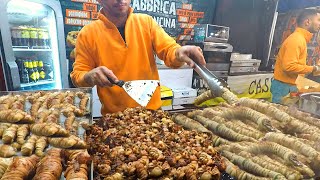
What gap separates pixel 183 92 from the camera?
4711mm

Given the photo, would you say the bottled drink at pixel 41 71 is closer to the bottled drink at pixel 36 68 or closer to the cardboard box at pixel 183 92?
the bottled drink at pixel 36 68

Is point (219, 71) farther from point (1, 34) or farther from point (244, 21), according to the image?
point (1, 34)

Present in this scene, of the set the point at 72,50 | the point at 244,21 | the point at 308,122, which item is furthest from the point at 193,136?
the point at 244,21

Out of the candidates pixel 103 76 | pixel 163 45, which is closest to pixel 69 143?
pixel 103 76

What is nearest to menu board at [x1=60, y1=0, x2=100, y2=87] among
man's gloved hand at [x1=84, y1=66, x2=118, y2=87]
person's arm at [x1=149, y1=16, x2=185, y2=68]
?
person's arm at [x1=149, y1=16, x2=185, y2=68]

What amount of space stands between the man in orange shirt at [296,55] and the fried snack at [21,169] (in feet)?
12.5

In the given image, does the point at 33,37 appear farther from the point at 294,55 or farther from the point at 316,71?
the point at 316,71

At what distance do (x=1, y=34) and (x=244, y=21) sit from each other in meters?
3.65

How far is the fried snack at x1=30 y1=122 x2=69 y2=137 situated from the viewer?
153 centimetres

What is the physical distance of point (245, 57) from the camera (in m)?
4.83

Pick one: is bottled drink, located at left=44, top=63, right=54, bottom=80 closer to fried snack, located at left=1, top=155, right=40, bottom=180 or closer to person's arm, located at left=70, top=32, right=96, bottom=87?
person's arm, located at left=70, top=32, right=96, bottom=87

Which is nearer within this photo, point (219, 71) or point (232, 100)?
point (232, 100)

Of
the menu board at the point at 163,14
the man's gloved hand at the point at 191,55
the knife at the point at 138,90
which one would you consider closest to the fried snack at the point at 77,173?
the knife at the point at 138,90

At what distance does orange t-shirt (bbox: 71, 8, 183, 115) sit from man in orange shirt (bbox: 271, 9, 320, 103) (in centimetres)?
220
